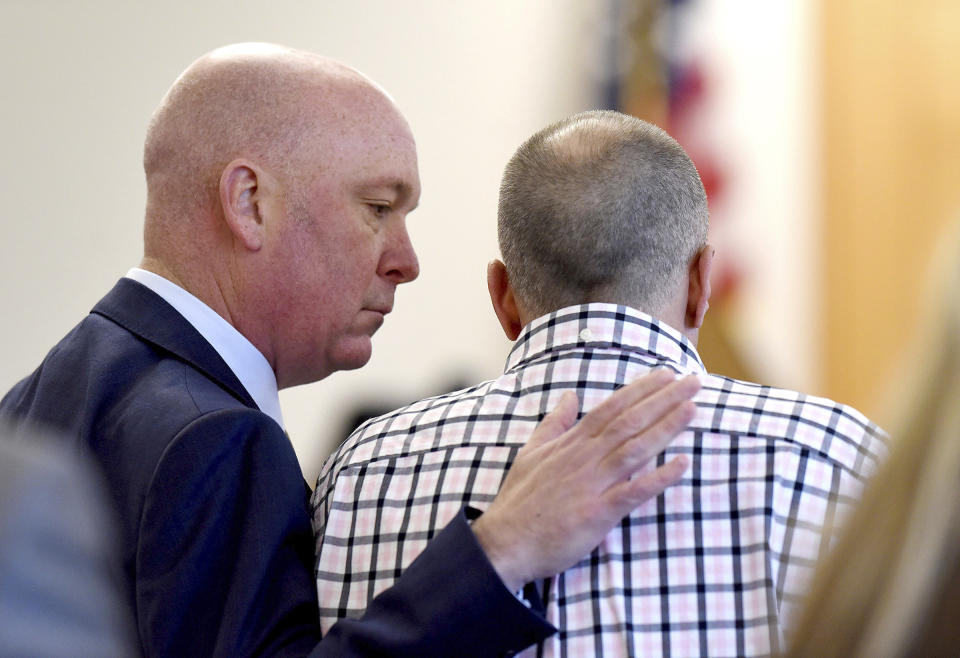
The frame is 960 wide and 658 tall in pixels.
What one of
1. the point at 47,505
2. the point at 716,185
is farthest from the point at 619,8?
the point at 47,505

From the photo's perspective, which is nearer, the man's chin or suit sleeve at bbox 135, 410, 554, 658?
suit sleeve at bbox 135, 410, 554, 658

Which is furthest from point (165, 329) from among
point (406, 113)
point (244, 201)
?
point (406, 113)

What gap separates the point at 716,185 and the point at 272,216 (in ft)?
9.80

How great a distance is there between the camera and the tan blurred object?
4539 mm

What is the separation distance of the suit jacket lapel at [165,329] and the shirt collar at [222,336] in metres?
0.02

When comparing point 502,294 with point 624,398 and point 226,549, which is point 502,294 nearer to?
point 624,398

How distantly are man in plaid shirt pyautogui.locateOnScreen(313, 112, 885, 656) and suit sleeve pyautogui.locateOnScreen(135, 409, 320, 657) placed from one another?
0.15 ft

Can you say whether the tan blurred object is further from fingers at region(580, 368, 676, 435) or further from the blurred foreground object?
the blurred foreground object

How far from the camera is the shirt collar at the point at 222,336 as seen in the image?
181cm

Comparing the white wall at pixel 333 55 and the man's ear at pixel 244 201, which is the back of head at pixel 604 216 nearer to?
the man's ear at pixel 244 201

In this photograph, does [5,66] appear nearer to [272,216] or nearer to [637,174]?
[272,216]

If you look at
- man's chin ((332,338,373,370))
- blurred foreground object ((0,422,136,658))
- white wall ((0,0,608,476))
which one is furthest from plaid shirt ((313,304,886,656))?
white wall ((0,0,608,476))

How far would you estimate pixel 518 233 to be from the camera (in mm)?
1500

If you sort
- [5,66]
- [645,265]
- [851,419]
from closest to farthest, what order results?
[851,419]
[645,265]
[5,66]
